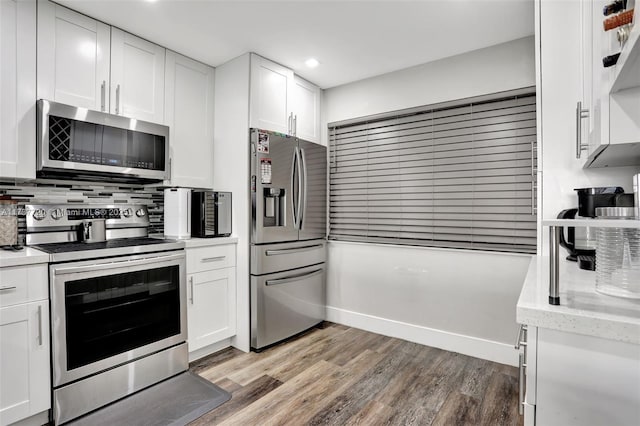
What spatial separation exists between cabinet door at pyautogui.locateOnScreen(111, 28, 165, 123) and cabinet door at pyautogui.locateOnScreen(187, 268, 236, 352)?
1296 millimetres

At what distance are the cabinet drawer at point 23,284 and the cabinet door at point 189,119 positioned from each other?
1130mm

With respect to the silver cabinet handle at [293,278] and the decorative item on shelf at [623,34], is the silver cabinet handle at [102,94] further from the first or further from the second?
the decorative item on shelf at [623,34]

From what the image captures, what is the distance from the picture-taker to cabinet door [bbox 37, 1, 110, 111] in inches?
80.4

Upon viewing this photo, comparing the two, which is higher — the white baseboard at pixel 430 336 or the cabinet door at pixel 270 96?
the cabinet door at pixel 270 96

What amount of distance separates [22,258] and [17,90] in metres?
1.00

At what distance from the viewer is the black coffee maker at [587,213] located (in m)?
1.36

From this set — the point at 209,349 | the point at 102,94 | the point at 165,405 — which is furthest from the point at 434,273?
the point at 102,94

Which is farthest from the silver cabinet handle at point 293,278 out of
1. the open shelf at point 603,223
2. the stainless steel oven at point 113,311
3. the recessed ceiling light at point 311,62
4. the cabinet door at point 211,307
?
the open shelf at point 603,223

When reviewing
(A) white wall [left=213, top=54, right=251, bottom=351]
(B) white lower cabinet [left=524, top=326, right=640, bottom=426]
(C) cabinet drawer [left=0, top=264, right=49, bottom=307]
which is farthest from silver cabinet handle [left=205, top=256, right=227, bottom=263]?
(B) white lower cabinet [left=524, top=326, right=640, bottom=426]

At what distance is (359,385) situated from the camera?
7.29 ft

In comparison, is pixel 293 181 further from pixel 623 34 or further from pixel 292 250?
pixel 623 34

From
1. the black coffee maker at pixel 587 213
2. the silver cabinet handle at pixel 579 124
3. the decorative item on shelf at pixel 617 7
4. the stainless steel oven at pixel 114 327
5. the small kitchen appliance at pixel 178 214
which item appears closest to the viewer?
the decorative item on shelf at pixel 617 7

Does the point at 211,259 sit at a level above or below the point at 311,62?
below

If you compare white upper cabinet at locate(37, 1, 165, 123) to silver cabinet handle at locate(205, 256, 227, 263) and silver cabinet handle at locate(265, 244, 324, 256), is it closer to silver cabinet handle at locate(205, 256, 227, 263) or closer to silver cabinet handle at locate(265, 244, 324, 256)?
silver cabinet handle at locate(205, 256, 227, 263)
